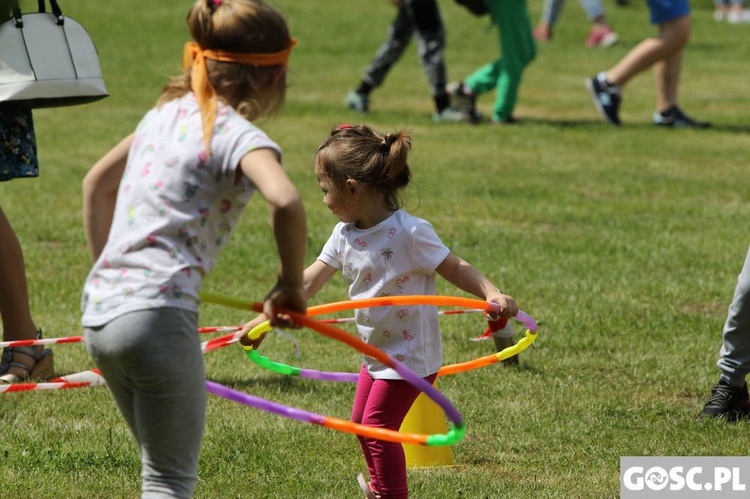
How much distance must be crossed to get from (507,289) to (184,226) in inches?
168

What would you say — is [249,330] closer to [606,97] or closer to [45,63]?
[45,63]

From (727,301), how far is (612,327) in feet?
3.04

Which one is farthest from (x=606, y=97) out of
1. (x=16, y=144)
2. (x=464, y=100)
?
(x=16, y=144)

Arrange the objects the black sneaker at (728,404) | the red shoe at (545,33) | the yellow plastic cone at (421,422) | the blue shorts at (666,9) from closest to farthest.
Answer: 1. the yellow plastic cone at (421,422)
2. the black sneaker at (728,404)
3. the blue shorts at (666,9)
4. the red shoe at (545,33)

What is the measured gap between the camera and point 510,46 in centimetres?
1262

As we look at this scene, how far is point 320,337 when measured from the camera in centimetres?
644

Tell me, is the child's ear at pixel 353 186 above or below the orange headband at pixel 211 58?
below

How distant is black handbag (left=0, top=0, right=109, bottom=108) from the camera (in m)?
5.04

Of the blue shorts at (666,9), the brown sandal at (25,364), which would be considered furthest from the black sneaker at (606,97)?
the brown sandal at (25,364)

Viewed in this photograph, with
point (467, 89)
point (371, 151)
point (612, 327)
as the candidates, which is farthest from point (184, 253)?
A: point (467, 89)

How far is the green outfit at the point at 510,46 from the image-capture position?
12594mm

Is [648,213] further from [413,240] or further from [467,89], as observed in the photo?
[413,240]

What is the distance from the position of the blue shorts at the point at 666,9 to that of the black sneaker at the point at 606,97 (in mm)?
1003

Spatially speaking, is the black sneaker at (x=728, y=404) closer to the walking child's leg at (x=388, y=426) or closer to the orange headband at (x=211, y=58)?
the walking child's leg at (x=388, y=426)
